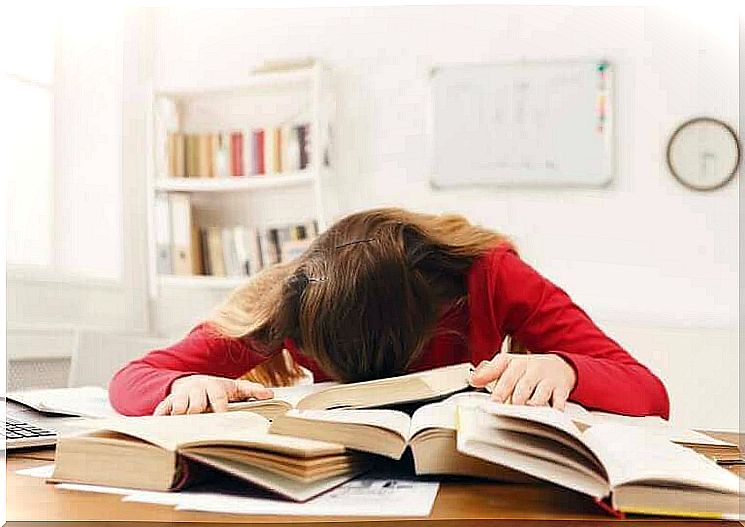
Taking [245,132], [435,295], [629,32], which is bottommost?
[435,295]

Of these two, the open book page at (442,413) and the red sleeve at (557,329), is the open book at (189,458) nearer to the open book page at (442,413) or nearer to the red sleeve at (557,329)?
the open book page at (442,413)

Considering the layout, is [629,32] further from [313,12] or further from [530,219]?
[313,12]

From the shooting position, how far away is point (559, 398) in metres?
0.74

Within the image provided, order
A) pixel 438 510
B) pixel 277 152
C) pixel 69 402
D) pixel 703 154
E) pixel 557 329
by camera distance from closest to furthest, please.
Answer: pixel 438 510, pixel 69 402, pixel 557 329, pixel 703 154, pixel 277 152

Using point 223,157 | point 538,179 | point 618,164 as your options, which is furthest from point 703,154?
point 223,157

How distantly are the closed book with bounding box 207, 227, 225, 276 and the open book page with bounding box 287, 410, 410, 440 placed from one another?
191cm

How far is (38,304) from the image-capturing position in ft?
7.30

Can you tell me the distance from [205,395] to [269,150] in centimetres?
175

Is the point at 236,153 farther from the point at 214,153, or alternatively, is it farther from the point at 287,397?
the point at 287,397

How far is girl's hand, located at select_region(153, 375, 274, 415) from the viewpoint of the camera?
0.76 m

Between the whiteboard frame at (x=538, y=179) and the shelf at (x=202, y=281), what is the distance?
1.84 feet

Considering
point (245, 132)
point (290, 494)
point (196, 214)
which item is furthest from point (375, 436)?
point (196, 214)

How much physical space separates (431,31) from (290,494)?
85.0 inches

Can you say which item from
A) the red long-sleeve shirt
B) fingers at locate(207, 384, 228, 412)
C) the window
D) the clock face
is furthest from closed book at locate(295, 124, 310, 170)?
fingers at locate(207, 384, 228, 412)
